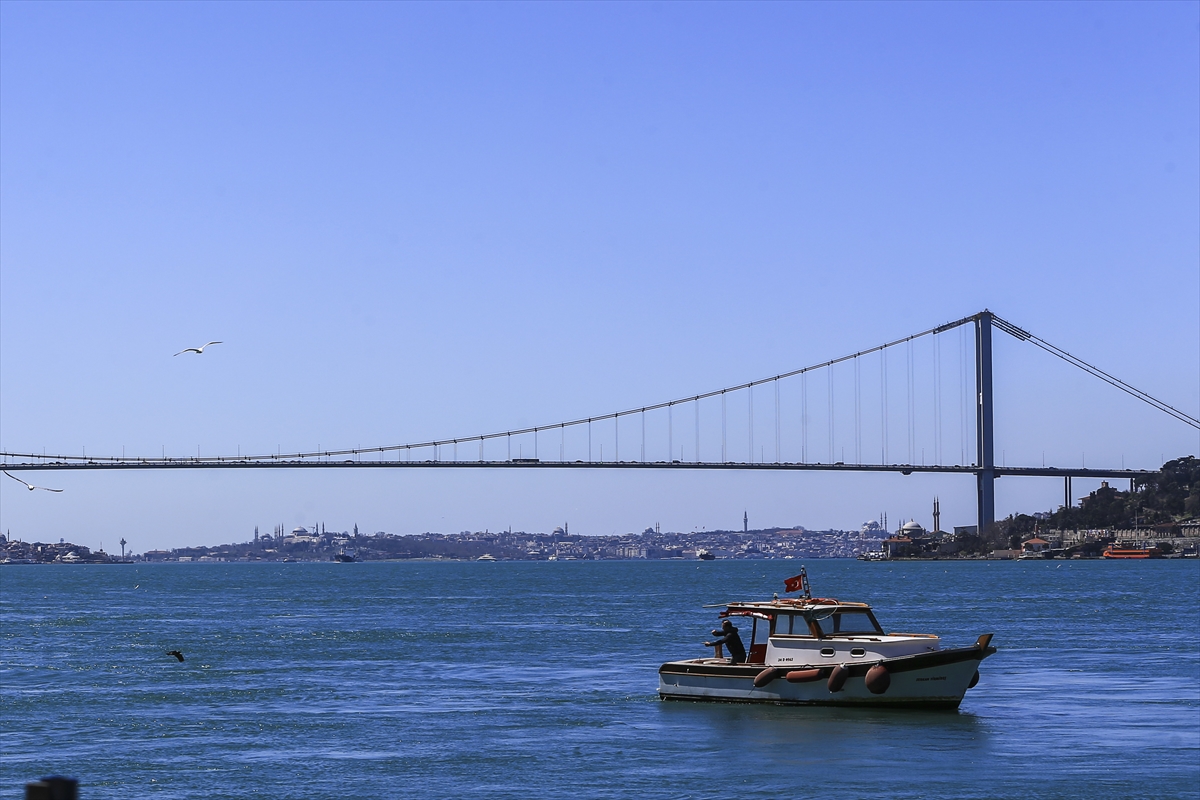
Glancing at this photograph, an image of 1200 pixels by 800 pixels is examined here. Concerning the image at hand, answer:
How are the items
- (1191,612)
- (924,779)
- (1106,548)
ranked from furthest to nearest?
(1106,548), (1191,612), (924,779)

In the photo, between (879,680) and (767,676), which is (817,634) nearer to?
(767,676)

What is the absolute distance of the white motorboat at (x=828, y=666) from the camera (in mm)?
28656

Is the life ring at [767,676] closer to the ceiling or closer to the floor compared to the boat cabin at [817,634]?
closer to the floor

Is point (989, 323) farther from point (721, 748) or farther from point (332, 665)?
point (721, 748)

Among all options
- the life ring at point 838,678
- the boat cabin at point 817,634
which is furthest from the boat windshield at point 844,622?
the life ring at point 838,678

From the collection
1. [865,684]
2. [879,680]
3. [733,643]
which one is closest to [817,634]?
[865,684]

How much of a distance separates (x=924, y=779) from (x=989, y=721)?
6163mm

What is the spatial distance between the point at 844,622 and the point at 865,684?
5.19 ft

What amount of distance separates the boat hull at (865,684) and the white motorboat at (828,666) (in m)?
0.02

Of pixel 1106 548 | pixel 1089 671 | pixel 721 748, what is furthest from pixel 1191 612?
pixel 1106 548

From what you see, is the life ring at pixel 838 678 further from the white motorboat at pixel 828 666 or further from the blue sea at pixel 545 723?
the blue sea at pixel 545 723

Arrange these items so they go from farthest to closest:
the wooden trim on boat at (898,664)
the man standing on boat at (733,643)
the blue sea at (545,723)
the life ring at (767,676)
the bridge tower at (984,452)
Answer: the bridge tower at (984,452) < the man standing on boat at (733,643) < the life ring at (767,676) < the wooden trim on boat at (898,664) < the blue sea at (545,723)

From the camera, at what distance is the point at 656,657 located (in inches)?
1656

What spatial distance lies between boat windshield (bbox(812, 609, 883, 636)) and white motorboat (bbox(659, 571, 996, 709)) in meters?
0.02
